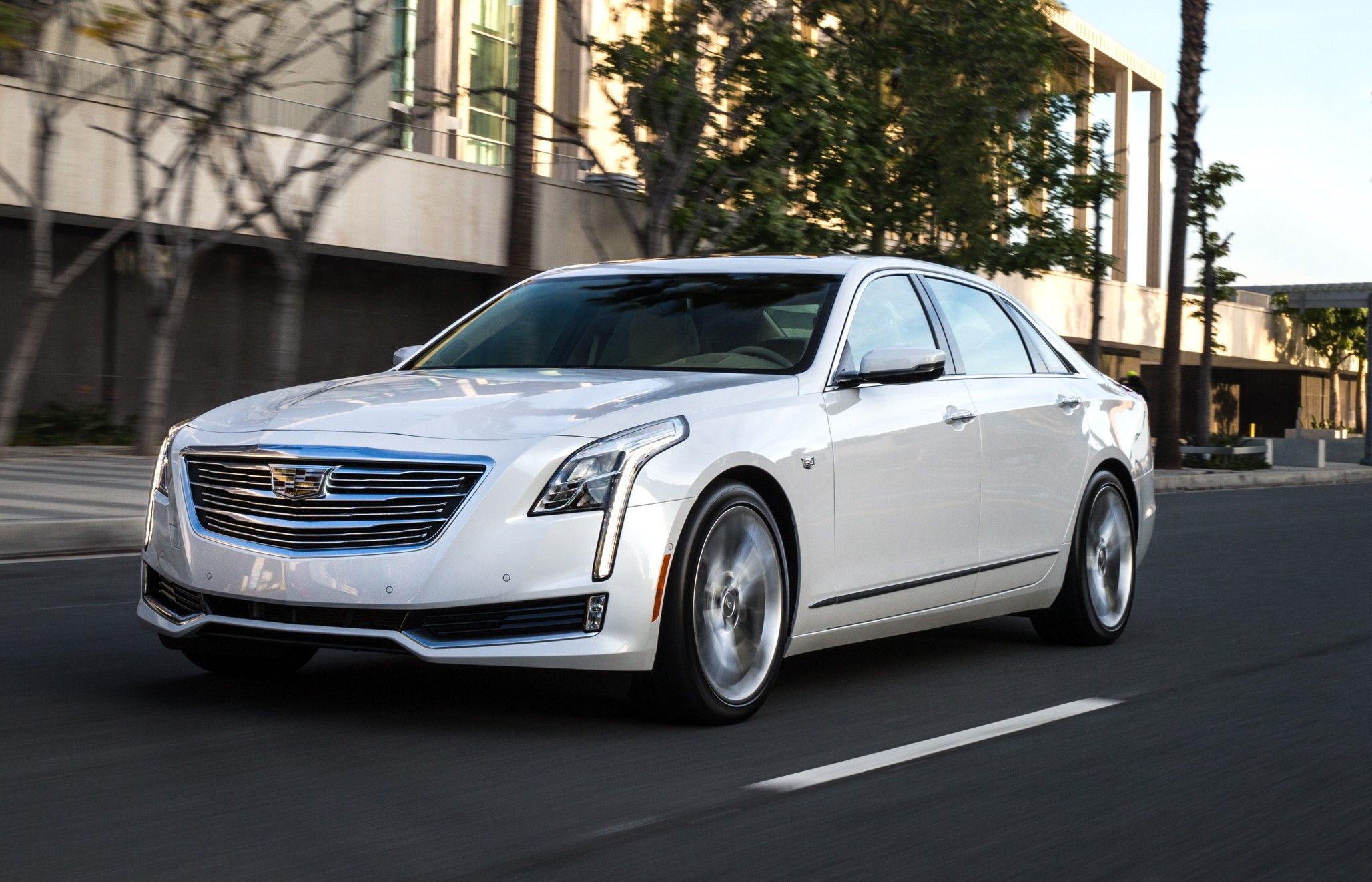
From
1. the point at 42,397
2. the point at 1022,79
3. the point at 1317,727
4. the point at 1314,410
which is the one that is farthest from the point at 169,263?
the point at 1314,410

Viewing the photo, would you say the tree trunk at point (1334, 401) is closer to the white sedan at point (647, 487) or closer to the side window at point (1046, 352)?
the side window at point (1046, 352)

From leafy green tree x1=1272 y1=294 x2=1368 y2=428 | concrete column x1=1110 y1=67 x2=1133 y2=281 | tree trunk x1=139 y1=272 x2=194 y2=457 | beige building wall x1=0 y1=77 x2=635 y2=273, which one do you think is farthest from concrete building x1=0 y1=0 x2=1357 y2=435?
leafy green tree x1=1272 y1=294 x2=1368 y2=428

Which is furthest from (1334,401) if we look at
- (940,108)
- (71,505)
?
(71,505)

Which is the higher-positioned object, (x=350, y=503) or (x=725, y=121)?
(x=725, y=121)

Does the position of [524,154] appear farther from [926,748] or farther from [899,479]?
[926,748]

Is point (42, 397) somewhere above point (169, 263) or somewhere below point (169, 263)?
below

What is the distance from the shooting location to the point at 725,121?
2636 cm

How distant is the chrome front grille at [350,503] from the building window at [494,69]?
81.9ft

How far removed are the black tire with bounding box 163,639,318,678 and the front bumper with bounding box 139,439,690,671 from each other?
53 centimetres

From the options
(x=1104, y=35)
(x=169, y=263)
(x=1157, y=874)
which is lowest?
(x=1157, y=874)

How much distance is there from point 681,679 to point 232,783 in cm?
144

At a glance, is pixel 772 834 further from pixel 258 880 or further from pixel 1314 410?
pixel 1314 410

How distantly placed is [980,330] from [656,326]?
1.65 m

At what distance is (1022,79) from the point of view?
27.8m
